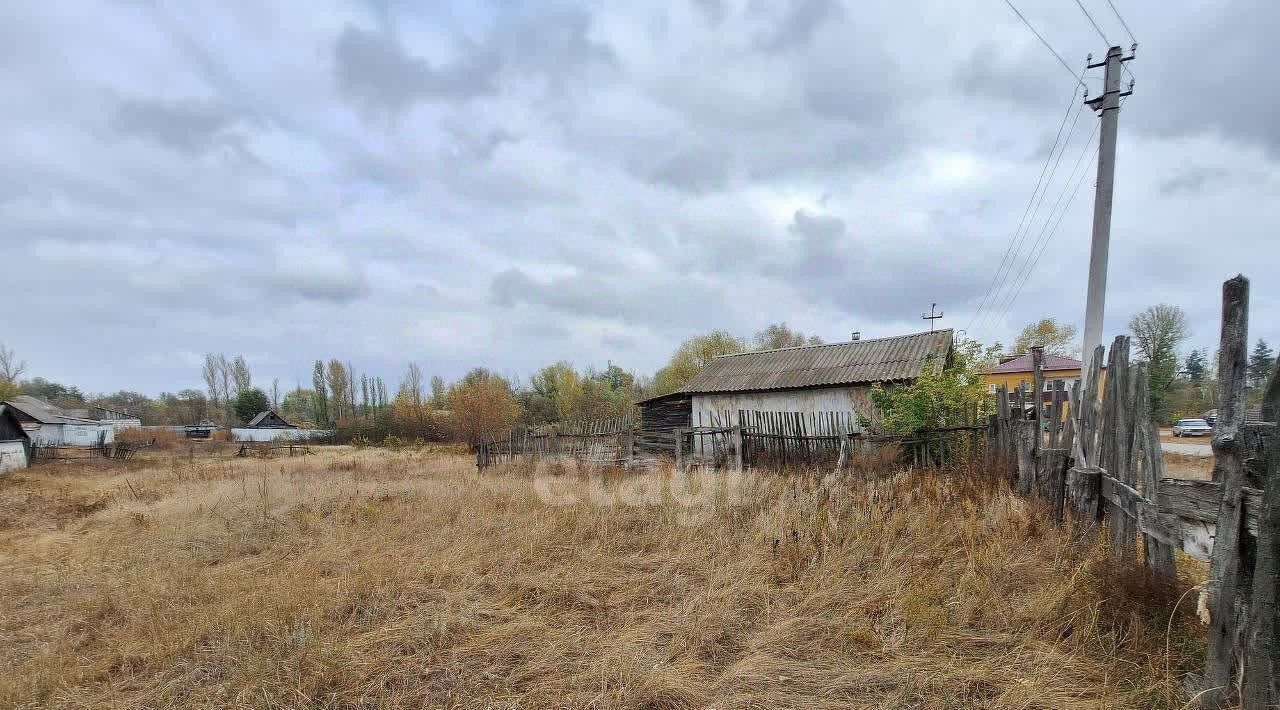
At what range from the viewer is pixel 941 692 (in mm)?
A: 3164

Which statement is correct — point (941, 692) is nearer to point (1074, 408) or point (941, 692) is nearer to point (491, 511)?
point (1074, 408)

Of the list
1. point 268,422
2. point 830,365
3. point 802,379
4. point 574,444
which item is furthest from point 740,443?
point 268,422

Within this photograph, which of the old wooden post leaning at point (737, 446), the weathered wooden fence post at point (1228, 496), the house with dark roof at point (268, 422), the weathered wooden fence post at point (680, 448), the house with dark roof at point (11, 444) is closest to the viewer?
the weathered wooden fence post at point (1228, 496)

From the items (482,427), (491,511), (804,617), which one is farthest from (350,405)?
(804,617)

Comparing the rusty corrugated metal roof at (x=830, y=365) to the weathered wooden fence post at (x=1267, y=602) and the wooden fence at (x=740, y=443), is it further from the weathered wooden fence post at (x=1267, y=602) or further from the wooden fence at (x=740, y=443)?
the weathered wooden fence post at (x=1267, y=602)

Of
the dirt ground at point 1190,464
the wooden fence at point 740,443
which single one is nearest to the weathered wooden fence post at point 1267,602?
the wooden fence at point 740,443

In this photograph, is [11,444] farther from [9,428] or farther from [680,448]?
[680,448]

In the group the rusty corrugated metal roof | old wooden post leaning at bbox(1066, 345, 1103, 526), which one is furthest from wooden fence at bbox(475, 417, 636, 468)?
old wooden post leaning at bbox(1066, 345, 1103, 526)

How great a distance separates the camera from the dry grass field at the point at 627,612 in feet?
10.9

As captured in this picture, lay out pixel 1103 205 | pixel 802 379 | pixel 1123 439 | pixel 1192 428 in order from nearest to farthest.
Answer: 1. pixel 1123 439
2. pixel 1103 205
3. pixel 802 379
4. pixel 1192 428

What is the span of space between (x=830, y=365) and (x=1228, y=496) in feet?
59.3

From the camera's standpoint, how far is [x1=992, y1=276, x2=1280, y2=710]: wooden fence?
2.07 metres

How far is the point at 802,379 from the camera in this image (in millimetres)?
19734

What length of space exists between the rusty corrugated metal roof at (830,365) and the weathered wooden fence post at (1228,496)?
14.6m
